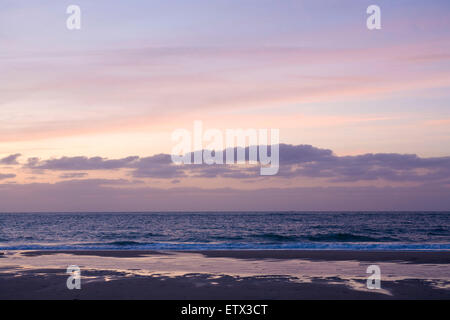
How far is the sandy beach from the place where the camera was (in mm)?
13289

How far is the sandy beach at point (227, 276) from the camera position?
13289mm

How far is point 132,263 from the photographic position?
20.5 metres

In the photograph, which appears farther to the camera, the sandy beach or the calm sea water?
the calm sea water

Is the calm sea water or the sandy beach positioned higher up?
the sandy beach

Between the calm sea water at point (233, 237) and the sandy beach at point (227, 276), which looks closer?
the sandy beach at point (227, 276)

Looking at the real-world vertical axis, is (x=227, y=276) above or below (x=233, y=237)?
above

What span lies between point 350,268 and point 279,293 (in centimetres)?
635

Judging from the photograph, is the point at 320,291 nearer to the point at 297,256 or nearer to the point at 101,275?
the point at 101,275

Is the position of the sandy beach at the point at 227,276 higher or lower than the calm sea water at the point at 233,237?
higher

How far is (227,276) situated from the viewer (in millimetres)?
16422
